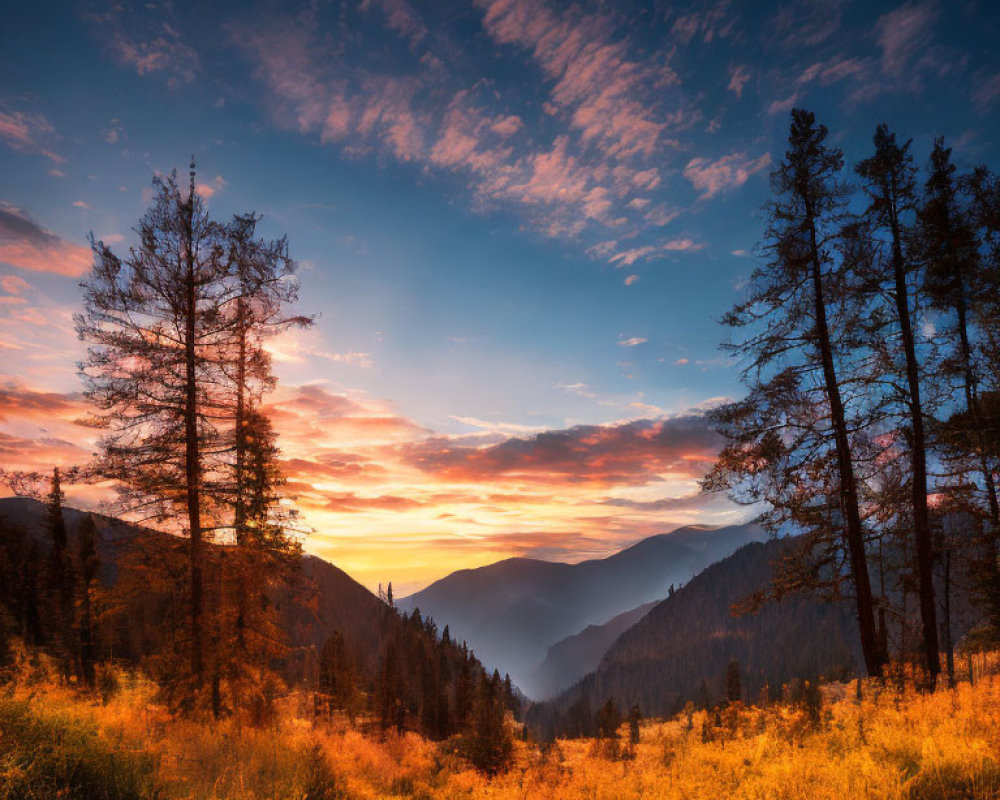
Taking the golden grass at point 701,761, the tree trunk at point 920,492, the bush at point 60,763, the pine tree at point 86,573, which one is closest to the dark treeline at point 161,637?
the pine tree at point 86,573

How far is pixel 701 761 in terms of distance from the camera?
25.9 ft

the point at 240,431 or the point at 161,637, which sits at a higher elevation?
the point at 240,431

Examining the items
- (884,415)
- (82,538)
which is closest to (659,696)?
(82,538)

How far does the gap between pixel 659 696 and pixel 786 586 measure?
184583 mm

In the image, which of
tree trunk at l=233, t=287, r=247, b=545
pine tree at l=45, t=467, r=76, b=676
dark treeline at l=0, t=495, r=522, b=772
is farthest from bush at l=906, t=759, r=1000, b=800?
pine tree at l=45, t=467, r=76, b=676

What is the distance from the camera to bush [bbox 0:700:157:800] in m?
5.00

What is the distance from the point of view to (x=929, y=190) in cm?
1364

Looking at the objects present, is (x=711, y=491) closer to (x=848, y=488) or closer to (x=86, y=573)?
(x=848, y=488)

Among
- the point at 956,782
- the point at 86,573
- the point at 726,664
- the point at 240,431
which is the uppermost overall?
the point at 240,431

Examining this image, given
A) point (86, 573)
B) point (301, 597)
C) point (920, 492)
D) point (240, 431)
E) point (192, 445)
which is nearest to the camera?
point (920, 492)

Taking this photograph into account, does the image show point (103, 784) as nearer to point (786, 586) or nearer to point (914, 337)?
point (786, 586)

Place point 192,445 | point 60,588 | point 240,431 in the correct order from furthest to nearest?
1. point 60,588
2. point 240,431
3. point 192,445

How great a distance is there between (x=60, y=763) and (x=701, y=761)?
8.28 meters

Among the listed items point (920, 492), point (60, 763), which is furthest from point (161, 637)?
Answer: point (920, 492)
